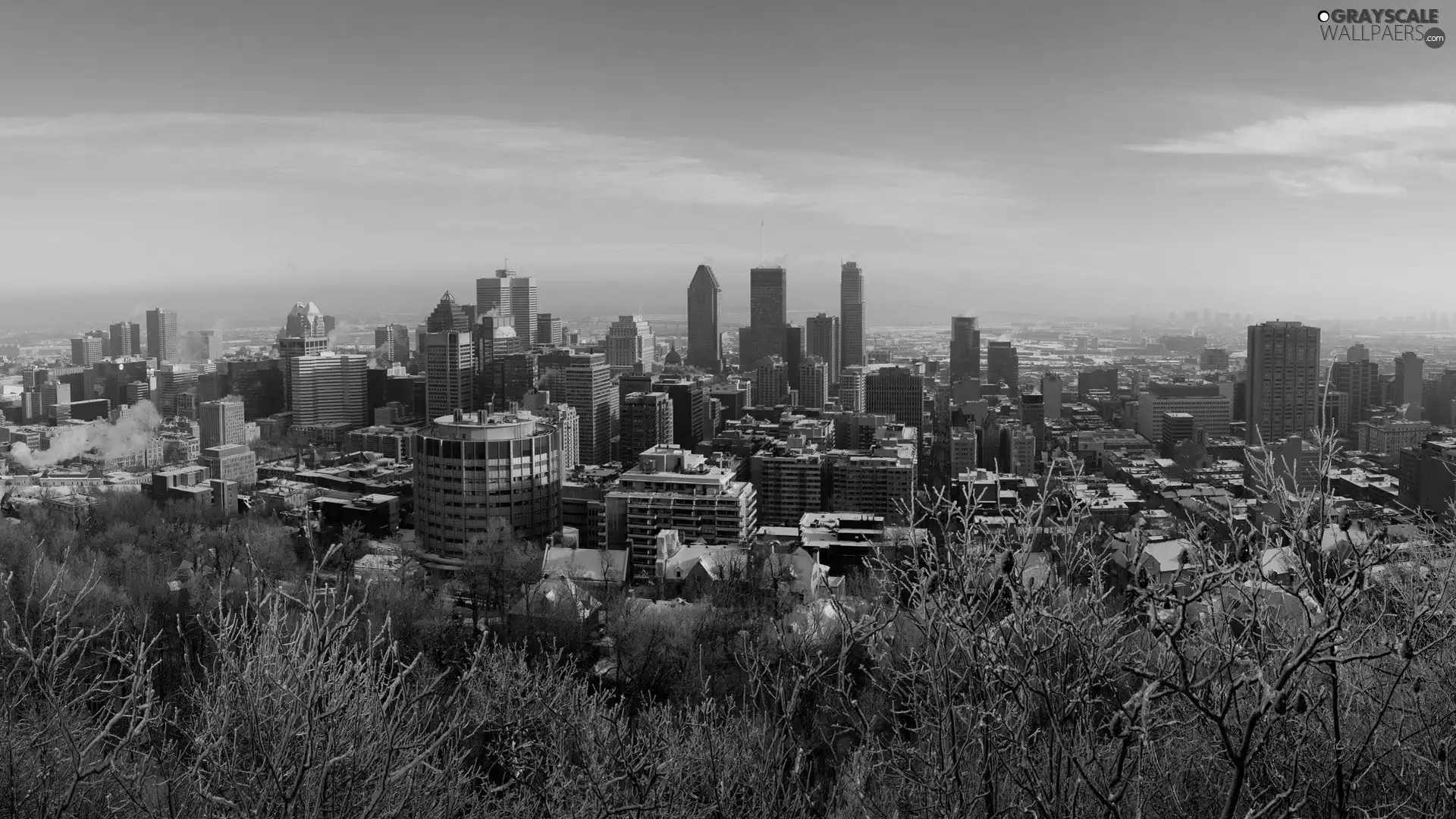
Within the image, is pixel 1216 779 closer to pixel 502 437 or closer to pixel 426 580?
pixel 426 580

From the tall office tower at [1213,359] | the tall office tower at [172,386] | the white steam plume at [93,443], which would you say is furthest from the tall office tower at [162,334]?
the tall office tower at [1213,359]

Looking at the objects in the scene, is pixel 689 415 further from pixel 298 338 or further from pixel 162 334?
pixel 162 334

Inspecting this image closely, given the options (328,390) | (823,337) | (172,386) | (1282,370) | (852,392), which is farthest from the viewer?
(823,337)

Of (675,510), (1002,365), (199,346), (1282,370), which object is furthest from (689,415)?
(199,346)

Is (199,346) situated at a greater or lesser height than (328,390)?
greater

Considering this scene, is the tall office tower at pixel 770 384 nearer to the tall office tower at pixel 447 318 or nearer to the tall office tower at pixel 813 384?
the tall office tower at pixel 813 384

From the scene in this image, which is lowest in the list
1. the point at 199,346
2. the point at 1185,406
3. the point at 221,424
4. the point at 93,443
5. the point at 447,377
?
the point at 93,443

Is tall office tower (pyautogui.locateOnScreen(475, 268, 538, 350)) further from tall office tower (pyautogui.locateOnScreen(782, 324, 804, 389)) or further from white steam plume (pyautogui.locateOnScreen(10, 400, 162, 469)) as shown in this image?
white steam plume (pyautogui.locateOnScreen(10, 400, 162, 469))
